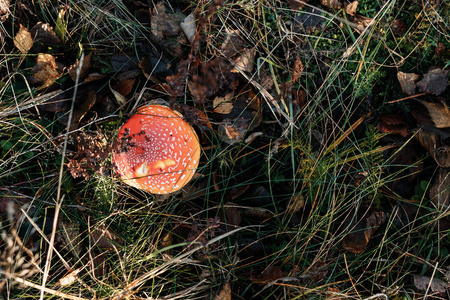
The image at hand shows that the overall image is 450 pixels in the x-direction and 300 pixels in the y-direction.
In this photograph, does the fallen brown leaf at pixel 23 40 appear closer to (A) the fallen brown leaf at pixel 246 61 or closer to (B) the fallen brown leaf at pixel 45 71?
(B) the fallen brown leaf at pixel 45 71

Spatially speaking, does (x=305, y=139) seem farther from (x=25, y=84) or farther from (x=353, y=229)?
(x=25, y=84)

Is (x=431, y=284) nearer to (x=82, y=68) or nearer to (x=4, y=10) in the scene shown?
(x=82, y=68)

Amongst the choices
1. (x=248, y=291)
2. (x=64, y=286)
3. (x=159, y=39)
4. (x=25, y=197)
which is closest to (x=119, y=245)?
(x=64, y=286)

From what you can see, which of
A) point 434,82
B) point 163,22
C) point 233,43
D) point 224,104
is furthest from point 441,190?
point 163,22

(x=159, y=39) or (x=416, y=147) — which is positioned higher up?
(x=159, y=39)

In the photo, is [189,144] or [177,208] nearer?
[189,144]

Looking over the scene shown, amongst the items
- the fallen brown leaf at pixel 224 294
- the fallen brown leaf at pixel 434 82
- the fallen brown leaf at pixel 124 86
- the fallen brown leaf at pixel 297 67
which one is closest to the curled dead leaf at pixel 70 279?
the fallen brown leaf at pixel 224 294
